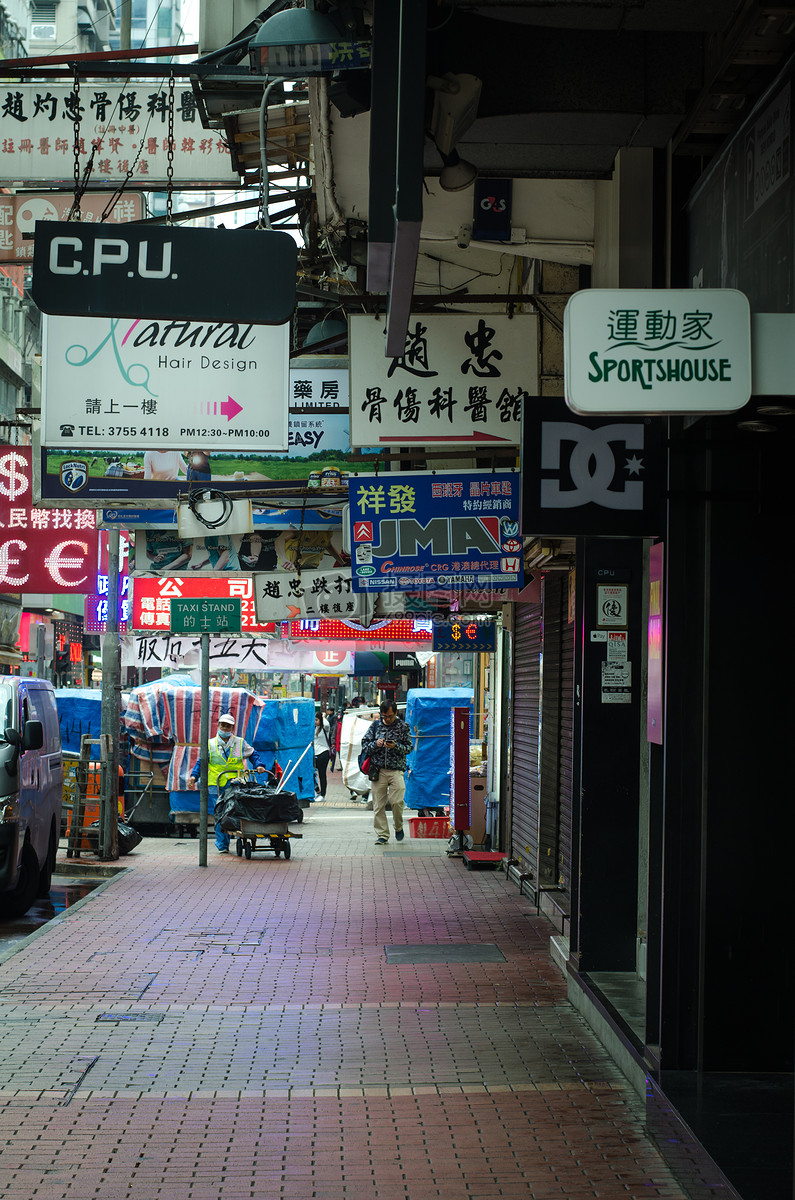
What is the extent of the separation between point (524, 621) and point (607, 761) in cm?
651

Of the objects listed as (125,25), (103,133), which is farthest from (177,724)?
(125,25)

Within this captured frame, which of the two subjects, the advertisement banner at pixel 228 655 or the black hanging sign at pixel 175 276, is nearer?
the black hanging sign at pixel 175 276

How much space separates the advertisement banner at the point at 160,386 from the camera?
8.24 meters

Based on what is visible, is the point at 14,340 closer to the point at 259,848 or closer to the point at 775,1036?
the point at 259,848

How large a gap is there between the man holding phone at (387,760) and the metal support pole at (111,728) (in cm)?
402

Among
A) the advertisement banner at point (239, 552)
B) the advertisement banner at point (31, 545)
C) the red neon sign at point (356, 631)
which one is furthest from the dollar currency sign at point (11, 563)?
the red neon sign at point (356, 631)

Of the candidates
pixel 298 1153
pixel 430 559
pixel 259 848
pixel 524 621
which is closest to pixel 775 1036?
pixel 298 1153

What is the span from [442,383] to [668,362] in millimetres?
4917

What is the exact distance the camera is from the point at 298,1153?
516cm

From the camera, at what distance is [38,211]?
33.1 feet

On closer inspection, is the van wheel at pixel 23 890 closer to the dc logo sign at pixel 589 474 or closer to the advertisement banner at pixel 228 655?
the dc logo sign at pixel 589 474

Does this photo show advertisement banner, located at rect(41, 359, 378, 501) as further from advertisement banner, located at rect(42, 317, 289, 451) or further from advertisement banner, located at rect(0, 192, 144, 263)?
advertisement banner, located at rect(42, 317, 289, 451)

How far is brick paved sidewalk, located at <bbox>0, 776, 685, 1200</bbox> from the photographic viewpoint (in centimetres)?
495

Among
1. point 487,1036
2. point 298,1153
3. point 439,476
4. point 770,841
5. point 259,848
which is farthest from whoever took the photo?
point 259,848
